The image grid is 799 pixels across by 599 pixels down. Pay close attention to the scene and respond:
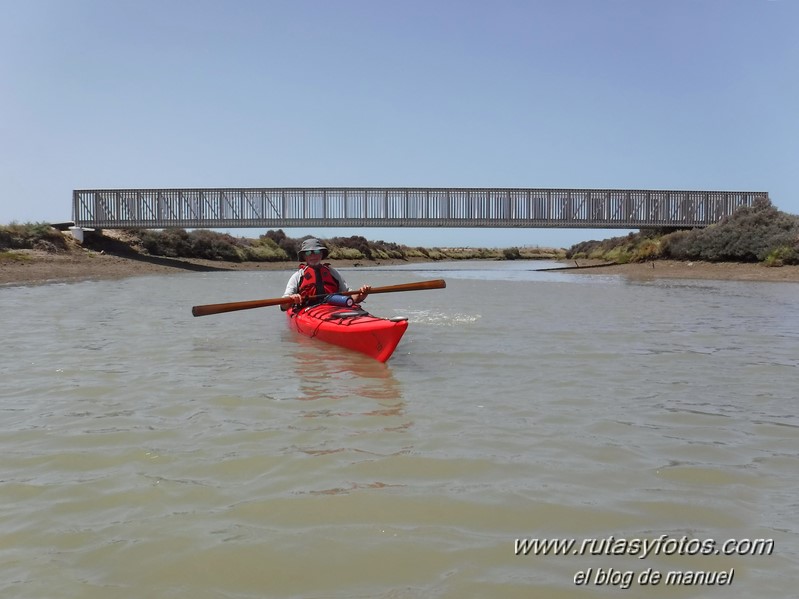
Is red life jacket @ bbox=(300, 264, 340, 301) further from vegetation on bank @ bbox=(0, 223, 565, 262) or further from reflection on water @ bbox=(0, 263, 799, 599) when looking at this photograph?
vegetation on bank @ bbox=(0, 223, 565, 262)

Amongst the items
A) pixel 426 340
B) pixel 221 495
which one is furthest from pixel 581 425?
pixel 426 340

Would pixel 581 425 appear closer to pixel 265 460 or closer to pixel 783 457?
pixel 783 457

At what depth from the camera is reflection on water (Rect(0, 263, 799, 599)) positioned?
2.44 meters

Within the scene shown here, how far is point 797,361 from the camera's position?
661 cm

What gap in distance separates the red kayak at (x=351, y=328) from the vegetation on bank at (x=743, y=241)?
66.5ft

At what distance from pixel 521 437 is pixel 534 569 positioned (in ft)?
5.18

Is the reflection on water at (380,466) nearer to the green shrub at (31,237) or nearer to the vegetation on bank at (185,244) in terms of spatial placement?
the green shrub at (31,237)

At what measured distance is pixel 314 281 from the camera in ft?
30.4

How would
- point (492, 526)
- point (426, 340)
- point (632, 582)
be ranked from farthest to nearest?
point (426, 340), point (492, 526), point (632, 582)

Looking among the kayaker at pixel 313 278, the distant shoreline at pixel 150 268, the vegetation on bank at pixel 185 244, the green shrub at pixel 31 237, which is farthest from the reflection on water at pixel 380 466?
the vegetation on bank at pixel 185 244

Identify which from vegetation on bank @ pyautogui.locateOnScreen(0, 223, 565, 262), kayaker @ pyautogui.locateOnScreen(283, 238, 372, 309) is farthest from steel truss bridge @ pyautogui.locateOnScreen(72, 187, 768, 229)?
kayaker @ pyautogui.locateOnScreen(283, 238, 372, 309)

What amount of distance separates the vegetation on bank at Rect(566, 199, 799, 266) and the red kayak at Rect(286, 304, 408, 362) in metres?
20.3

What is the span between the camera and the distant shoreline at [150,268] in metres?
20.6

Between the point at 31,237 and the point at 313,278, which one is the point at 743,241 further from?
the point at 31,237
